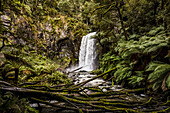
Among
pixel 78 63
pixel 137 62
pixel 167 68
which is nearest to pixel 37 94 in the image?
pixel 167 68

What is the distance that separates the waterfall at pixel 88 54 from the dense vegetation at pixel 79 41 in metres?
1.25

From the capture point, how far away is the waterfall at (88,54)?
13.3 meters

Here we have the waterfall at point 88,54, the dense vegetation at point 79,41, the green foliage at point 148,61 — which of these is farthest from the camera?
the waterfall at point 88,54

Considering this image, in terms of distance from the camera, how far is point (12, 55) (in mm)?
1546

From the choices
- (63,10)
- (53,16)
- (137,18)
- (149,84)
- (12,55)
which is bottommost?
(149,84)

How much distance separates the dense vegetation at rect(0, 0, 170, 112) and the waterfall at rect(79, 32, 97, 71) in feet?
4.10

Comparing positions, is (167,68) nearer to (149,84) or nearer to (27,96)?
(149,84)

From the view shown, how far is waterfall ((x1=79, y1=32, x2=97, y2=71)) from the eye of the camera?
13.3 metres

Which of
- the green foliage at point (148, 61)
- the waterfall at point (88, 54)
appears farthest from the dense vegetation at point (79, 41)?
the waterfall at point (88, 54)

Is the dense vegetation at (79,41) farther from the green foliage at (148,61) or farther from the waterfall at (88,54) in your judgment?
the waterfall at (88,54)

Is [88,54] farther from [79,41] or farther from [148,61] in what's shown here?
[148,61]

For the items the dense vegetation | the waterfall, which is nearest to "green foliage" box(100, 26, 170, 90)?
the dense vegetation

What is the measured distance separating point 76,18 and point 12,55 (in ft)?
58.7

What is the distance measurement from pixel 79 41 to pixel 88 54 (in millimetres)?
3681
